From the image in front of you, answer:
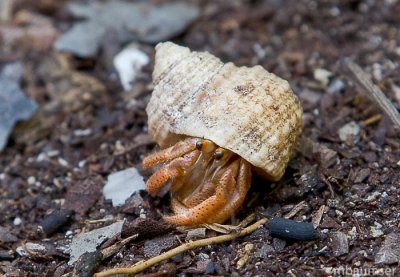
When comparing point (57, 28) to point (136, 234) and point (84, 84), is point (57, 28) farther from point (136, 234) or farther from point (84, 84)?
point (136, 234)

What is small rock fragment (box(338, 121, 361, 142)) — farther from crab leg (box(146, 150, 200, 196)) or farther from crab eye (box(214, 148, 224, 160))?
crab leg (box(146, 150, 200, 196))

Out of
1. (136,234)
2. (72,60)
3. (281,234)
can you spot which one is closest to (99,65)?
(72,60)

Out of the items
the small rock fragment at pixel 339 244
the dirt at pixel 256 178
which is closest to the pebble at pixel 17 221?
the dirt at pixel 256 178

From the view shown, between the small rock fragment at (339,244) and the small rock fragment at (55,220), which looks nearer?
the small rock fragment at (339,244)

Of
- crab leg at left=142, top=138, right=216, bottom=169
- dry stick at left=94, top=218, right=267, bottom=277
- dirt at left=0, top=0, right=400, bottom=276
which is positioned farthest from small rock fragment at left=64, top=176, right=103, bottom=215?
dry stick at left=94, top=218, right=267, bottom=277

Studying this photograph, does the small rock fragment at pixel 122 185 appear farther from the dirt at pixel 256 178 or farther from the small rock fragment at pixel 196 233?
the small rock fragment at pixel 196 233

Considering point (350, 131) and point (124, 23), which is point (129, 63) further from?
point (350, 131)

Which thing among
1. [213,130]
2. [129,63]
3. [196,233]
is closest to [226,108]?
[213,130]
